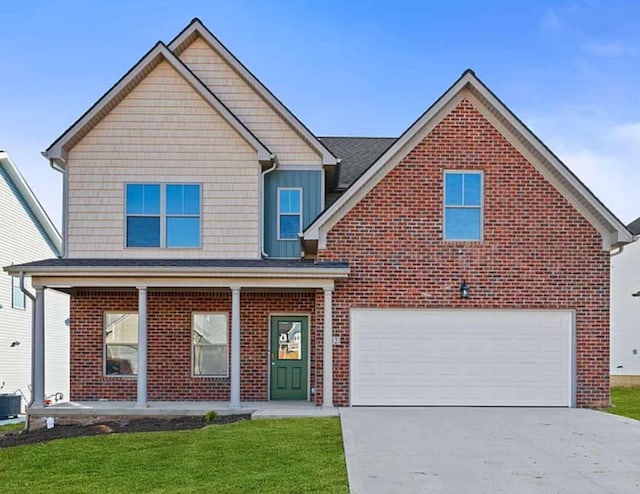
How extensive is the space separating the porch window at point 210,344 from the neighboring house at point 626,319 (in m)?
14.5

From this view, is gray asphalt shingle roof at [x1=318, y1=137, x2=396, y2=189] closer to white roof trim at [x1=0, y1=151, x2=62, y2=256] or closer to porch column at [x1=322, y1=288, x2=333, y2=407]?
porch column at [x1=322, y1=288, x2=333, y2=407]

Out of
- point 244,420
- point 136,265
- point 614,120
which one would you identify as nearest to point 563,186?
point 244,420

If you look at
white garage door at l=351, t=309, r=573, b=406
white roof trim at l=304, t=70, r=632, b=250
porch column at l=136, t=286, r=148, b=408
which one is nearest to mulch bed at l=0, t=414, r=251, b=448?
porch column at l=136, t=286, r=148, b=408

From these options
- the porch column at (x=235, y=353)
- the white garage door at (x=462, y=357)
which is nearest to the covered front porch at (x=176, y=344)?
the porch column at (x=235, y=353)

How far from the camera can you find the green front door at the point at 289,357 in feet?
51.2

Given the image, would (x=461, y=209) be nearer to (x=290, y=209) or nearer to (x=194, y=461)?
(x=290, y=209)

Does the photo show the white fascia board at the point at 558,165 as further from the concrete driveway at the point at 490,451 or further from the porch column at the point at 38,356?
the porch column at the point at 38,356

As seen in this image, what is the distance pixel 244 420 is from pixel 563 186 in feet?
27.1

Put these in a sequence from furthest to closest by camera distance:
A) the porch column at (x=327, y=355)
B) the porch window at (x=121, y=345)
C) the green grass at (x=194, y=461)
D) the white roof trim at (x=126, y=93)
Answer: the porch window at (x=121, y=345) → the white roof trim at (x=126, y=93) → the porch column at (x=327, y=355) → the green grass at (x=194, y=461)

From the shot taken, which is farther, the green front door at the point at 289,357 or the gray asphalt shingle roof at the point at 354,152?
the gray asphalt shingle roof at the point at 354,152

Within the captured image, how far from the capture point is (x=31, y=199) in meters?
25.1

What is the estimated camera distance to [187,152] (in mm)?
15188

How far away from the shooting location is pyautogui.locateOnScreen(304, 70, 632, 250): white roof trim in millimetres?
14016

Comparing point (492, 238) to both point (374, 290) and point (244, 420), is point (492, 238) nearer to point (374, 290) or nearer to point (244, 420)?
point (374, 290)
